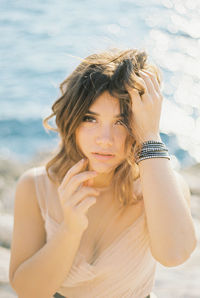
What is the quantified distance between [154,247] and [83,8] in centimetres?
862

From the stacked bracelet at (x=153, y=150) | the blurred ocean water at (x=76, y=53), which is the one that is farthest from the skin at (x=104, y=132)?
the blurred ocean water at (x=76, y=53)

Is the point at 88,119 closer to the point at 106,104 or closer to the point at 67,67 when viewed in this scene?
the point at 106,104

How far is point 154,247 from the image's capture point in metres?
1.87

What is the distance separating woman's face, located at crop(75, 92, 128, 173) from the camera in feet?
6.11

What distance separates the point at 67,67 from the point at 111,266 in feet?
9.03

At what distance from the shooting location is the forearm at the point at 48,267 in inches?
75.6

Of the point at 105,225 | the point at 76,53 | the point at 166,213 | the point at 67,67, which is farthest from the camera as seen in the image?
the point at 76,53

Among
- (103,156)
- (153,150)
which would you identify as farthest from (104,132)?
(153,150)

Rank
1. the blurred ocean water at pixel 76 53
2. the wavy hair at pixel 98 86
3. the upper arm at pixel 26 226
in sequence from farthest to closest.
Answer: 1. the blurred ocean water at pixel 76 53
2. the upper arm at pixel 26 226
3. the wavy hair at pixel 98 86

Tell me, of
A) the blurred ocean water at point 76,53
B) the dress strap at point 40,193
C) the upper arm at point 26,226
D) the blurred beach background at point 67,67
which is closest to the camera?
the upper arm at point 26,226

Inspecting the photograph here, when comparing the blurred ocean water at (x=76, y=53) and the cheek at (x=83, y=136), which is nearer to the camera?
the cheek at (x=83, y=136)

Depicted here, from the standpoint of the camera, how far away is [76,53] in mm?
7809

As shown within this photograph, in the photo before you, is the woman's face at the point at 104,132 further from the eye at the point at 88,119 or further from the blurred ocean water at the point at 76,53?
the blurred ocean water at the point at 76,53

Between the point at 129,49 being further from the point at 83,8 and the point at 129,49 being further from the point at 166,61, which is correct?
the point at 83,8
